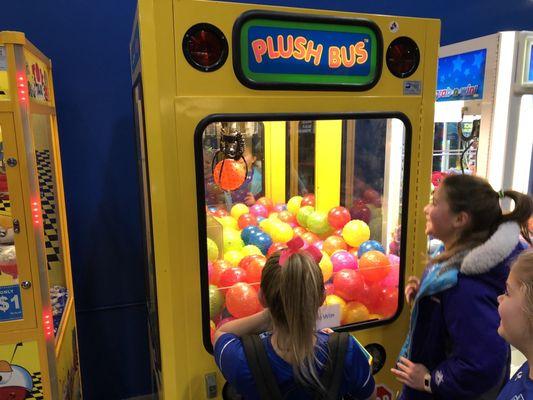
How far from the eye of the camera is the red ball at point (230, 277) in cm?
157

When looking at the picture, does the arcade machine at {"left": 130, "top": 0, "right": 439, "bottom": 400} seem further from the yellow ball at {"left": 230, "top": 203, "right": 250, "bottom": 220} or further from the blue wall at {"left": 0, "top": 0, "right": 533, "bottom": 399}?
the blue wall at {"left": 0, "top": 0, "right": 533, "bottom": 399}

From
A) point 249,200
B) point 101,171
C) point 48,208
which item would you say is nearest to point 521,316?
point 249,200

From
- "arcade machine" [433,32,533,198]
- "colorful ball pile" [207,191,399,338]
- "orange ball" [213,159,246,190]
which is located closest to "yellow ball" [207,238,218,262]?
"colorful ball pile" [207,191,399,338]

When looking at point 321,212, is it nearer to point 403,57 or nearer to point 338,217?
point 338,217

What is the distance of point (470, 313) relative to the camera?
1338mm

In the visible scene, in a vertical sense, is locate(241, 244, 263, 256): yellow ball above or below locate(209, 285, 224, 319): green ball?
above

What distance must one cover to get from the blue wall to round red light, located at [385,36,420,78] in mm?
1403

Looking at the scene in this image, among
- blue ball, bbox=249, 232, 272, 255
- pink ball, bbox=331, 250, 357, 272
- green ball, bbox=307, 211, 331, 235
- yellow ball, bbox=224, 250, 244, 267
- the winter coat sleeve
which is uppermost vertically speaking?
green ball, bbox=307, 211, 331, 235

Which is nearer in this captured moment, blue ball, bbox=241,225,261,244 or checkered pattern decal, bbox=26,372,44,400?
checkered pattern decal, bbox=26,372,44,400

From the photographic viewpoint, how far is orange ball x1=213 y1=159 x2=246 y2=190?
1584 millimetres

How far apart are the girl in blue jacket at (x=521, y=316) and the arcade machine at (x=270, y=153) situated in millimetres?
Answer: 561

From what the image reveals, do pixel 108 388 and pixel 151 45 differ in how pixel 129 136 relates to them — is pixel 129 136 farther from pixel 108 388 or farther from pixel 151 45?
pixel 108 388

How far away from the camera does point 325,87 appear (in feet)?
4.55

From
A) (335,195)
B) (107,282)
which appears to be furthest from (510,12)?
(107,282)
